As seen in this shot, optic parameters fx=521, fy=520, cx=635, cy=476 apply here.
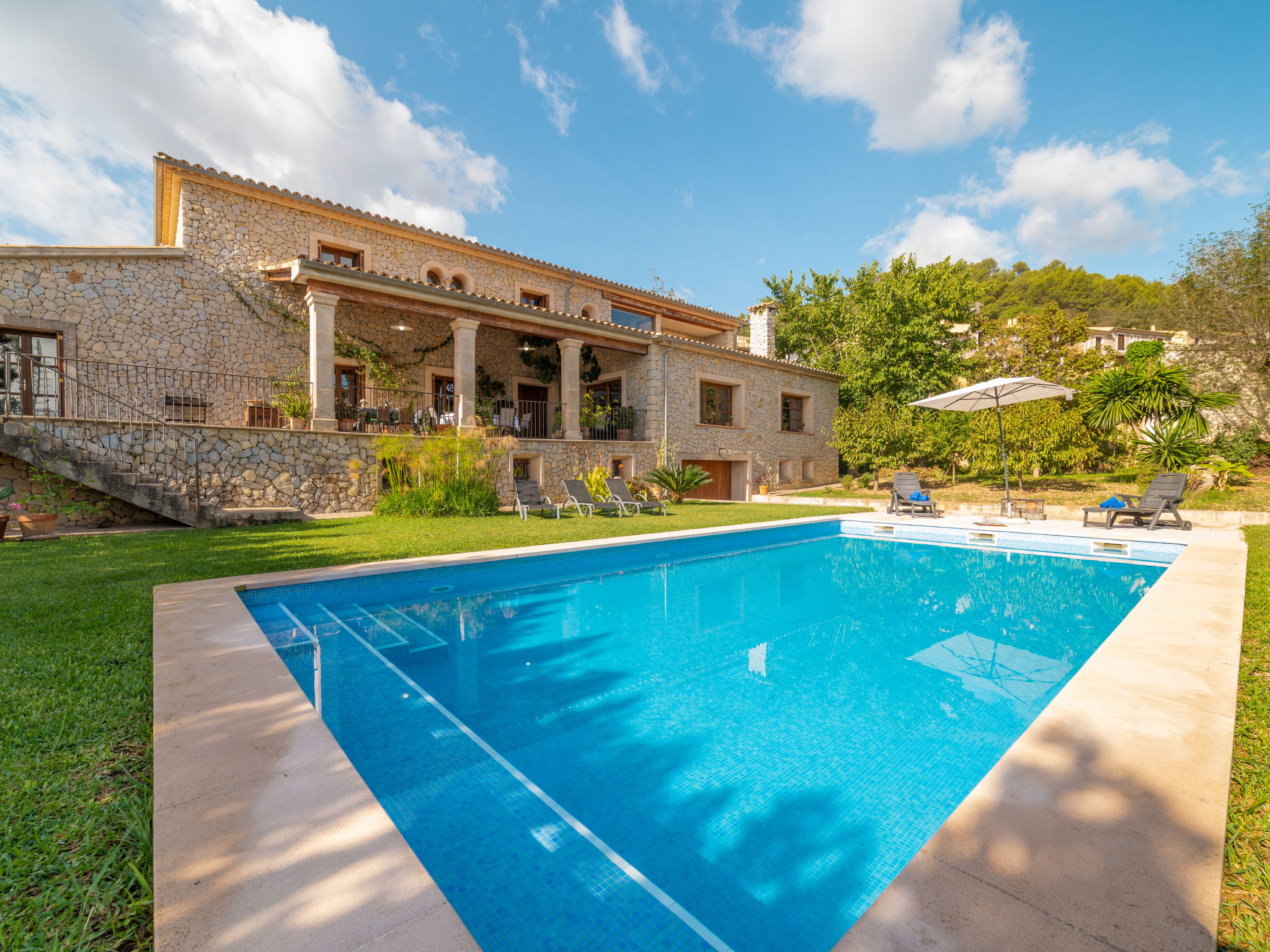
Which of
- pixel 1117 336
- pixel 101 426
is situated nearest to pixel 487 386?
pixel 101 426

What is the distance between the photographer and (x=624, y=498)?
12547 mm

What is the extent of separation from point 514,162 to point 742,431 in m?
11.8

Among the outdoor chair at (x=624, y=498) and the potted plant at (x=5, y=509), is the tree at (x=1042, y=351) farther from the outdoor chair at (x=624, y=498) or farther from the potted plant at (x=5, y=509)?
the potted plant at (x=5, y=509)

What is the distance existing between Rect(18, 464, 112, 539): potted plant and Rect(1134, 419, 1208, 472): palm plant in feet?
71.5

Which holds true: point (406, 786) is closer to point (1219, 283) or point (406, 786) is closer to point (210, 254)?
point (210, 254)

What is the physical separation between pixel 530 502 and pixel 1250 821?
10.4m

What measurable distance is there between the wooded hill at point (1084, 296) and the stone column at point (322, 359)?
38.5 m

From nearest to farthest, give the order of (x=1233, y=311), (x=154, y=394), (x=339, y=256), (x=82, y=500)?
(x=82, y=500)
(x=154, y=394)
(x=339, y=256)
(x=1233, y=311)

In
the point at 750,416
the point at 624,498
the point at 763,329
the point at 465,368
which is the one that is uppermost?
the point at 763,329

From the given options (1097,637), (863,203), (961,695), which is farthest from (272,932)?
(863,203)

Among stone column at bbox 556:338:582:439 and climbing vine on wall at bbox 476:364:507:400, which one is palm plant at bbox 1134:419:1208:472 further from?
climbing vine on wall at bbox 476:364:507:400

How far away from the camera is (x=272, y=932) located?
1229mm

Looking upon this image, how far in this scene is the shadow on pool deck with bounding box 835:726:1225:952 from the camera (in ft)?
4.07

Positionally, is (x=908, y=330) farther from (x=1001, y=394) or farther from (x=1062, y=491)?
(x=1001, y=394)
